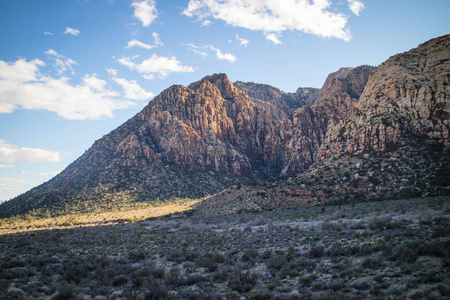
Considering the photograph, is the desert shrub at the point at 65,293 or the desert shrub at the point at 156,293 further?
the desert shrub at the point at 65,293

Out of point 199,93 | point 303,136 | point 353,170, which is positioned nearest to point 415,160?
point 353,170

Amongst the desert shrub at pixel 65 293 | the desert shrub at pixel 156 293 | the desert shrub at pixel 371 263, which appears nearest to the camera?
the desert shrub at pixel 156 293

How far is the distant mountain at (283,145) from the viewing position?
43.1 m

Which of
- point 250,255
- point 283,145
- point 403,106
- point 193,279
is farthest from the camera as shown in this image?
point 283,145

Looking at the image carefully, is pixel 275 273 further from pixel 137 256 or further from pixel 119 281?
pixel 137 256

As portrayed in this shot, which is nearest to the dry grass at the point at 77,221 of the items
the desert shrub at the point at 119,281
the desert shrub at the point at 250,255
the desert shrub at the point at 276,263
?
the desert shrub at the point at 119,281

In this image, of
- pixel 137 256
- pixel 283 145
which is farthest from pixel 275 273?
pixel 283 145

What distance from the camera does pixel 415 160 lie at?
132 feet

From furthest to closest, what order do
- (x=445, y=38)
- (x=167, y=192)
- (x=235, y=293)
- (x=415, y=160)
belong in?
(x=167, y=192), (x=445, y=38), (x=415, y=160), (x=235, y=293)

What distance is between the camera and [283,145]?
389ft

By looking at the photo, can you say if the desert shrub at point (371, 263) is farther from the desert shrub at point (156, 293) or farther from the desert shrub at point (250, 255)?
the desert shrub at point (156, 293)

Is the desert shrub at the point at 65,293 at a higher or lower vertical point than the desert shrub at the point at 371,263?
higher

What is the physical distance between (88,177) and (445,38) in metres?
111

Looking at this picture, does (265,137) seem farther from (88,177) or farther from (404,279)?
(404,279)
